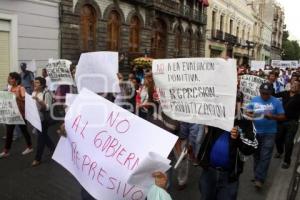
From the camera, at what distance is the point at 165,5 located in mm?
26906

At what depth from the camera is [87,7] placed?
61.3 ft

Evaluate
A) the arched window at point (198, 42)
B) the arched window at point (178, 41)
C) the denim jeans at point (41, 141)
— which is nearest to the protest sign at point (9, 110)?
the denim jeans at point (41, 141)

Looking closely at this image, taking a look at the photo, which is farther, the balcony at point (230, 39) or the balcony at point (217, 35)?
the balcony at point (230, 39)

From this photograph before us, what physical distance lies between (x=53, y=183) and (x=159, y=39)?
2239 centimetres

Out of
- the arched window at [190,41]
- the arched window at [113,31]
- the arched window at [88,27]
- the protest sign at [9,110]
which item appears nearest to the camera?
the protest sign at [9,110]

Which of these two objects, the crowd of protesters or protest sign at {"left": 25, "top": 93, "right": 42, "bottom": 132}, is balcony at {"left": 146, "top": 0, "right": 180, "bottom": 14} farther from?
protest sign at {"left": 25, "top": 93, "right": 42, "bottom": 132}

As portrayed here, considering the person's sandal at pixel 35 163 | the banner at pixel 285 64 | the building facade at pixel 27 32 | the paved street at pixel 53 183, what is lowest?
the paved street at pixel 53 183

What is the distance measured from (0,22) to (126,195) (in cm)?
1147

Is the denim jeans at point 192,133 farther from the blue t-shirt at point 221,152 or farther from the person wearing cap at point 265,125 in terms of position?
the blue t-shirt at point 221,152

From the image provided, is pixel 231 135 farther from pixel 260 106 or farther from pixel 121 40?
pixel 121 40

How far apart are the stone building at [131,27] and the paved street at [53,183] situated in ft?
35.7

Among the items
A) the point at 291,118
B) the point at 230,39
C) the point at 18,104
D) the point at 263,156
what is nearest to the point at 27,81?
the point at 18,104

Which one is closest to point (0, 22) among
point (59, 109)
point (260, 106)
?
point (59, 109)

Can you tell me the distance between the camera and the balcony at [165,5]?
2423 cm
